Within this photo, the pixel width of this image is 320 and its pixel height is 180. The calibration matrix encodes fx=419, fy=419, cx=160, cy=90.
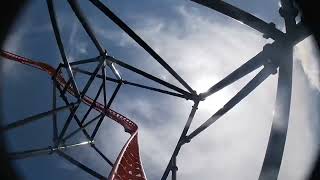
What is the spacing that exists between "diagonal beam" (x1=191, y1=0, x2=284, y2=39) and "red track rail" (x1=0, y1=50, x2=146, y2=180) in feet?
25.1

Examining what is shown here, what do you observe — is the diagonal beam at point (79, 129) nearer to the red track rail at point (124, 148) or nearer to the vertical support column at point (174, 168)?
the red track rail at point (124, 148)

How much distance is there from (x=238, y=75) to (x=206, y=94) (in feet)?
5.28

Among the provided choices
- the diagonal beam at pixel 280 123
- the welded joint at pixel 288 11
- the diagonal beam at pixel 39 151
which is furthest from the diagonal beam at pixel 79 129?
the welded joint at pixel 288 11

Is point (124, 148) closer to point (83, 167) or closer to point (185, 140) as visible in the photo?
point (83, 167)

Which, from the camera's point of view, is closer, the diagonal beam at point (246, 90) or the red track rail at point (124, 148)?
the diagonal beam at point (246, 90)

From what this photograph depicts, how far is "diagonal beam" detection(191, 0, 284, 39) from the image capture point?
5.58 m

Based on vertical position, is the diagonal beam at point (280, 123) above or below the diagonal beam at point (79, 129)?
below

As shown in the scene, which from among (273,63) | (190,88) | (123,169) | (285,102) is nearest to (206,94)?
(190,88)

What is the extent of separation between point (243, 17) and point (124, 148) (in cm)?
1138

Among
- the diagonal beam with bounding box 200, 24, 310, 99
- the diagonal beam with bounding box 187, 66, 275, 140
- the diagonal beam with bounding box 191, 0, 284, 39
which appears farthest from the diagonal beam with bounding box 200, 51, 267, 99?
the diagonal beam with bounding box 191, 0, 284, 39

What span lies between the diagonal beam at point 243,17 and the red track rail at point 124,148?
766 cm

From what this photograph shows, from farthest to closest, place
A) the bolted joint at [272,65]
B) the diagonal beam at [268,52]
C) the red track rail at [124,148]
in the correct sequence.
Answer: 1. the red track rail at [124,148]
2. the bolted joint at [272,65]
3. the diagonal beam at [268,52]

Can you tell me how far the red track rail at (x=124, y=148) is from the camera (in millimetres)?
14839

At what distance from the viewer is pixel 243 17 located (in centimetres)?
564
